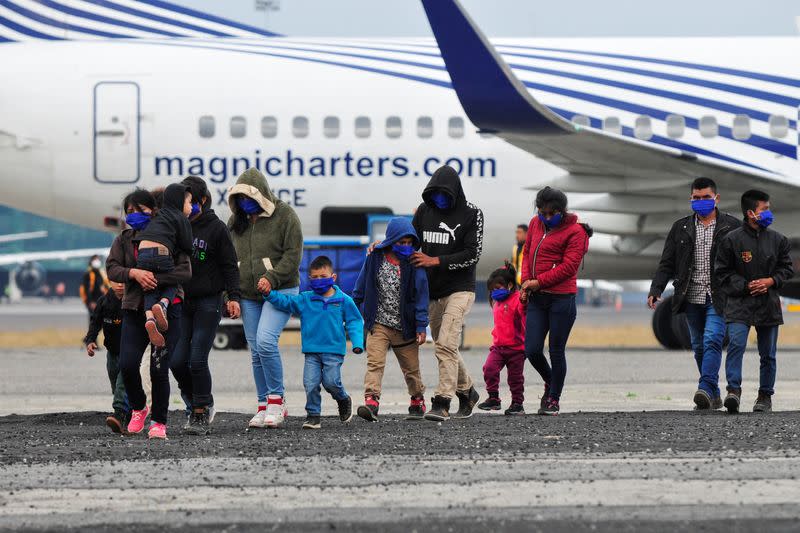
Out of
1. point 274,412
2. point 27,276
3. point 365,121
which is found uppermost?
point 365,121

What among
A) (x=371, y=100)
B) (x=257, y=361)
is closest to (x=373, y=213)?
(x=371, y=100)

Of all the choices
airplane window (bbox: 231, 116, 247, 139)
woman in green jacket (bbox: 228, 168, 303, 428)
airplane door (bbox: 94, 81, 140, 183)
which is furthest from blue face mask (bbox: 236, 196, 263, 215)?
airplane door (bbox: 94, 81, 140, 183)

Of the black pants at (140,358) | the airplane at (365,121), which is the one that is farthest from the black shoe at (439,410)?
the airplane at (365,121)

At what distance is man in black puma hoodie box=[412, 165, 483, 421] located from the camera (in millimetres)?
9750

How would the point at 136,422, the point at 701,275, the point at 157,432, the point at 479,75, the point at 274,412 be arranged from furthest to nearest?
the point at 479,75 < the point at 701,275 < the point at 274,412 < the point at 136,422 < the point at 157,432

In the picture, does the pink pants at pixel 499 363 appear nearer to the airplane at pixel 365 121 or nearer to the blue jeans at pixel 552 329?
the blue jeans at pixel 552 329

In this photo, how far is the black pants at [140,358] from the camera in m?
8.52

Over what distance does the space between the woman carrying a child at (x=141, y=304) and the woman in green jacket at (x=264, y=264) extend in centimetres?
68

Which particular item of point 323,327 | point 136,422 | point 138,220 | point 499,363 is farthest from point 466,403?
point 138,220

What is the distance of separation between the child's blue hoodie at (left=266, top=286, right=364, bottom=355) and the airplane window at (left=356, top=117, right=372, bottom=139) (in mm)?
9437

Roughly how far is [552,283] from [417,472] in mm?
3719

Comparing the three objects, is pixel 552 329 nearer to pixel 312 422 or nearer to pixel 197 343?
pixel 312 422

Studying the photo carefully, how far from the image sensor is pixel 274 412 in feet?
29.9

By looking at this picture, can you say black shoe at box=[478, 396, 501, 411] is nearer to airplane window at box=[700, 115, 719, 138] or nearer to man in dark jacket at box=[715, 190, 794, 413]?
man in dark jacket at box=[715, 190, 794, 413]
